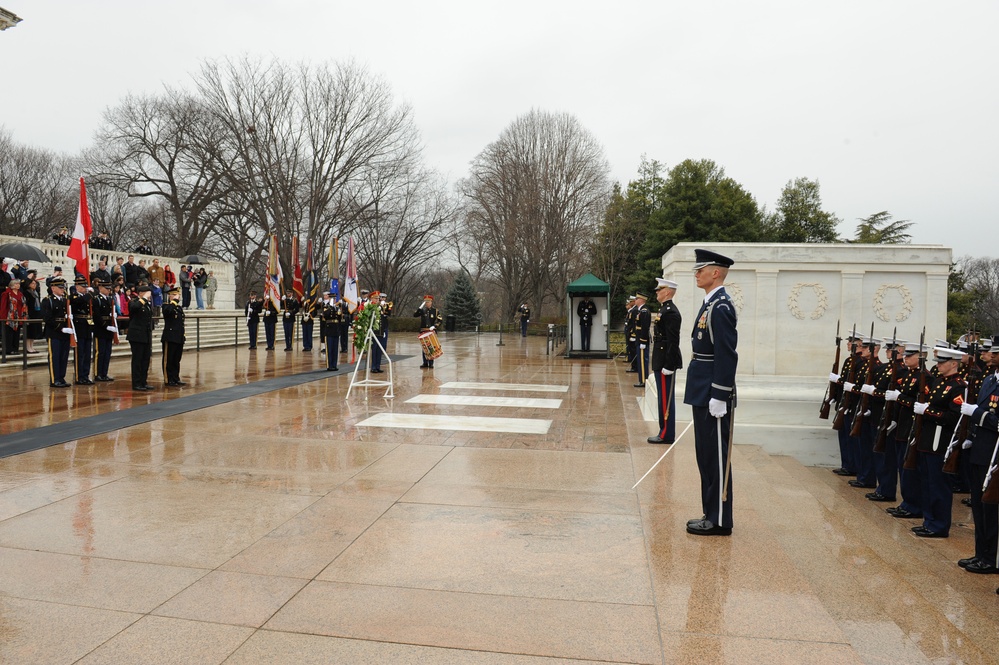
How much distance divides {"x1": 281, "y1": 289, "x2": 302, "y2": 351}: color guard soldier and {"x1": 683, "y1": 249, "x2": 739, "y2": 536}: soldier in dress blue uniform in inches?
765

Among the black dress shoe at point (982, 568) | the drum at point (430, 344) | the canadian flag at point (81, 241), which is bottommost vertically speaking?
the black dress shoe at point (982, 568)

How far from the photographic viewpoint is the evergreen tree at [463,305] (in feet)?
163

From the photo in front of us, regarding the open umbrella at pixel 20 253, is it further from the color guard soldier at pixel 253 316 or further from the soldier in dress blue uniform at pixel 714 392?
the soldier in dress blue uniform at pixel 714 392

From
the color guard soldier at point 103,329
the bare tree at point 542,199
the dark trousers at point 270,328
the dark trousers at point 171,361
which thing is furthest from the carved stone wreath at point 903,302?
the bare tree at point 542,199

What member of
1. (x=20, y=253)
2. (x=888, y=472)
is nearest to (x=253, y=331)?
(x=20, y=253)

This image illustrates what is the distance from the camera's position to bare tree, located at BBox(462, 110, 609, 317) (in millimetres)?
38188

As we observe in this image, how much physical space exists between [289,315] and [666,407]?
17.7 m

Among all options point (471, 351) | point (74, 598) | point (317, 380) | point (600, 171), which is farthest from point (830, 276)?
point (600, 171)

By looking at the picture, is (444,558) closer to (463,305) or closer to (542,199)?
(542,199)

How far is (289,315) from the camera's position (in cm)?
2375

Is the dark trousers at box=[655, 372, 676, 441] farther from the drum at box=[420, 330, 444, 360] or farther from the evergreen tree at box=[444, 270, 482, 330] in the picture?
the evergreen tree at box=[444, 270, 482, 330]

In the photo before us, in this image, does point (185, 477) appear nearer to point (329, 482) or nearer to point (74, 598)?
point (329, 482)

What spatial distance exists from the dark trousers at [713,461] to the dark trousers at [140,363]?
411 inches

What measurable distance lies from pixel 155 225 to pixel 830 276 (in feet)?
162
